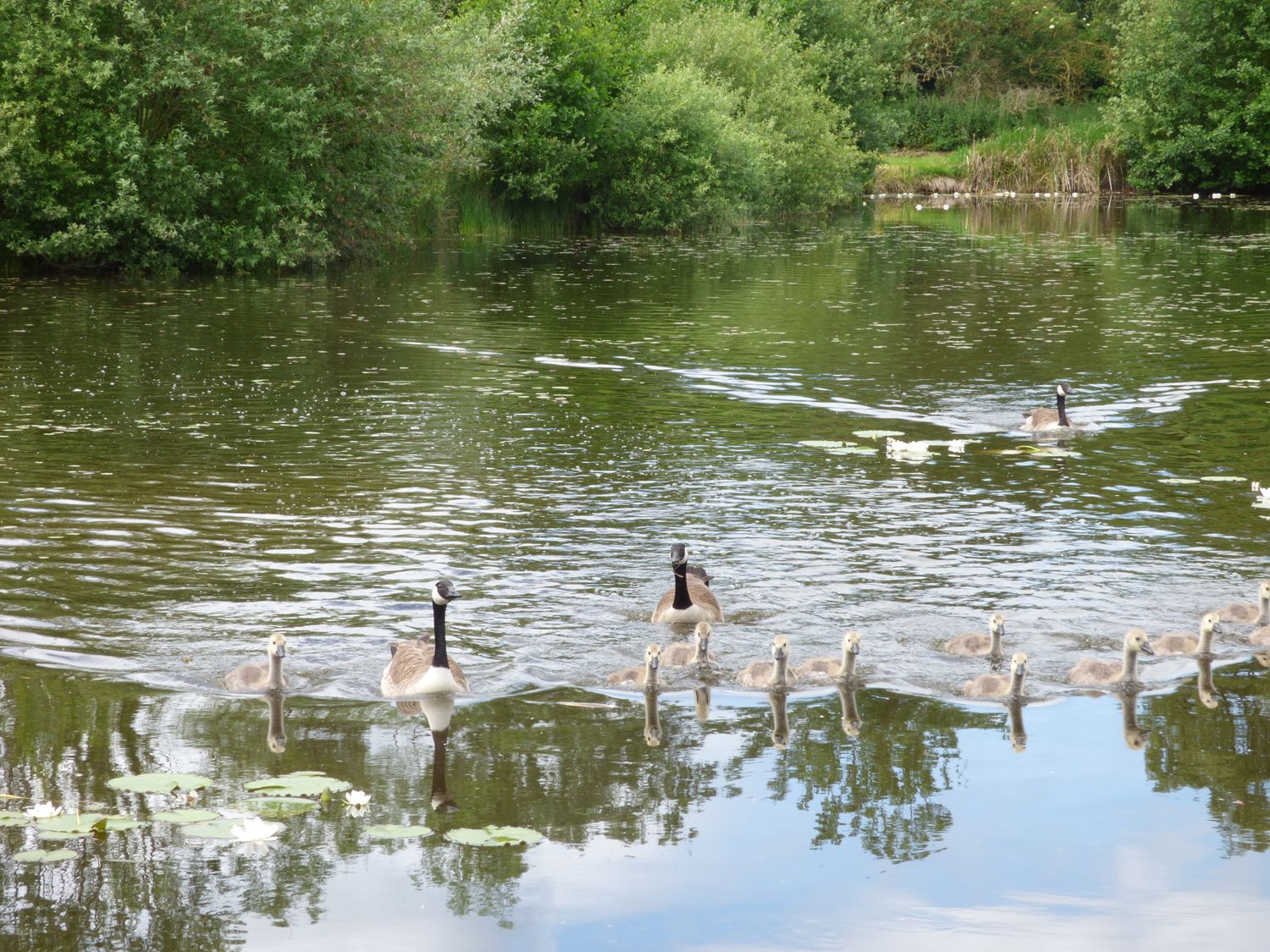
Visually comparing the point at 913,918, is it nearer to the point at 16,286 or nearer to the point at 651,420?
the point at 651,420

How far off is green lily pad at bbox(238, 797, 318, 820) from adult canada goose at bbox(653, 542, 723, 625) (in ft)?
11.0

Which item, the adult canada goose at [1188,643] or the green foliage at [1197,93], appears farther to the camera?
the green foliage at [1197,93]

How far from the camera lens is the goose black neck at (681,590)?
9859 millimetres

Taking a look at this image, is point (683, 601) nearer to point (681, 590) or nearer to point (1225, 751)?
point (681, 590)

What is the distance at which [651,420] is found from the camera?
17.7m

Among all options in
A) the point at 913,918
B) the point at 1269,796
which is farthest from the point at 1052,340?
the point at 913,918

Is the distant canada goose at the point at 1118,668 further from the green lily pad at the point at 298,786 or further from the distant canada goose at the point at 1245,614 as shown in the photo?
the green lily pad at the point at 298,786

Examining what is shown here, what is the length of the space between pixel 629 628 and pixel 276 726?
8.95ft

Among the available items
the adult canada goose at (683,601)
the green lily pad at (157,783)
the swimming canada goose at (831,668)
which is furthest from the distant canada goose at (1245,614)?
the green lily pad at (157,783)

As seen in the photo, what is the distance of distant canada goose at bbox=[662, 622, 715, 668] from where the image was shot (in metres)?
9.37

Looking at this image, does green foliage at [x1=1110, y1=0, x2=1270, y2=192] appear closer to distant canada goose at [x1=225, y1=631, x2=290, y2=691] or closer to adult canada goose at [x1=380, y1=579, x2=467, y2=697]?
adult canada goose at [x1=380, y1=579, x2=467, y2=697]

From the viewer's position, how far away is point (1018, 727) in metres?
8.51

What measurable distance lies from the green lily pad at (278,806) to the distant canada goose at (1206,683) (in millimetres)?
5095

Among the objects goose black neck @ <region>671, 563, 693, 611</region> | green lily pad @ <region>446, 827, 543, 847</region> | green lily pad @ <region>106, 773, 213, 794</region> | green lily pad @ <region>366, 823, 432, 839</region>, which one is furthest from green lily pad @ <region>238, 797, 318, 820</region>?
goose black neck @ <region>671, 563, 693, 611</region>
